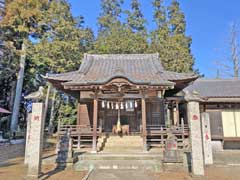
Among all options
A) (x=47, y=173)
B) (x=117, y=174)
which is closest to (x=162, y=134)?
(x=117, y=174)

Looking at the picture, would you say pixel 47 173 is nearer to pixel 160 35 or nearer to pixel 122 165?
pixel 122 165

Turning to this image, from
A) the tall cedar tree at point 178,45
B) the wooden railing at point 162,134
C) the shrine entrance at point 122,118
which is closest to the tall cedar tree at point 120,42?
the tall cedar tree at point 178,45

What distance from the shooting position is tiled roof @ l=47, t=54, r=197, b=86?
36.3 feet

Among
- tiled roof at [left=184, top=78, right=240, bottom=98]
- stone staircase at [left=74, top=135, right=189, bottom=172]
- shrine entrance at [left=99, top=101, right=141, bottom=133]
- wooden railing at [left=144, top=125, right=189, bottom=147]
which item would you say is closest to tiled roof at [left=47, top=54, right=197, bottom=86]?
shrine entrance at [left=99, top=101, right=141, bottom=133]

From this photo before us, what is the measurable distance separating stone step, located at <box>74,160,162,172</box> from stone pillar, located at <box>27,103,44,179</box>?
5.86ft

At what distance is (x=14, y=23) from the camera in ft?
68.0

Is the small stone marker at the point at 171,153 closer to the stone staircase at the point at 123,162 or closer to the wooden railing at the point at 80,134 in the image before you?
the stone staircase at the point at 123,162

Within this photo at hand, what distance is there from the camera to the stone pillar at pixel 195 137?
6688 millimetres

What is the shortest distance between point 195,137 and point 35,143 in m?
5.15

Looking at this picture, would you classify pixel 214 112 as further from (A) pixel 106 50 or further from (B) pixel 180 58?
(A) pixel 106 50

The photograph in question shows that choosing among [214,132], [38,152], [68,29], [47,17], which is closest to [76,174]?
[38,152]

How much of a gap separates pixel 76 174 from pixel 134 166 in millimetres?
2223

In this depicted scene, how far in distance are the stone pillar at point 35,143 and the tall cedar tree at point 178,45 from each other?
58.8 feet

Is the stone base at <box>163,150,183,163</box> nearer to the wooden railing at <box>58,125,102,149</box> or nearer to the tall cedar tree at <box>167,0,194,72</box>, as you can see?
the wooden railing at <box>58,125,102,149</box>
